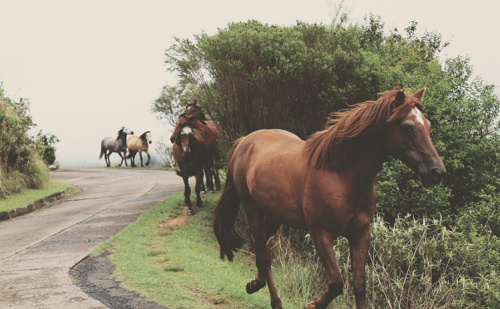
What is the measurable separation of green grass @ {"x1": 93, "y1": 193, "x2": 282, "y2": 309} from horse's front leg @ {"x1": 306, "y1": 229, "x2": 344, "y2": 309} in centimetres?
166

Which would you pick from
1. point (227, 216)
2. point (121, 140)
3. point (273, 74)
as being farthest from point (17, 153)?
point (121, 140)

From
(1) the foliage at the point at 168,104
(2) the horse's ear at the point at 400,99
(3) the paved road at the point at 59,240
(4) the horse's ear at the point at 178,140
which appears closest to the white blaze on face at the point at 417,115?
(2) the horse's ear at the point at 400,99

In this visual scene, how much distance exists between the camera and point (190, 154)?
10.7 m

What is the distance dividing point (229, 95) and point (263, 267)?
4.66 m

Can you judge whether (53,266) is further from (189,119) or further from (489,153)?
(489,153)

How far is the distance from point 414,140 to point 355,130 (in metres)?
0.48

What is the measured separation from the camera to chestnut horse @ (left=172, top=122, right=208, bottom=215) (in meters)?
10.3

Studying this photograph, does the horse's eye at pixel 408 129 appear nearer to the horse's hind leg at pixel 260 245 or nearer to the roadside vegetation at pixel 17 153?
the horse's hind leg at pixel 260 245

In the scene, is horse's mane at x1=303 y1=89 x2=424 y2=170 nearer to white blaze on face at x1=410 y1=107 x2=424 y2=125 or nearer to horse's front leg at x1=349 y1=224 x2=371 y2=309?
white blaze on face at x1=410 y1=107 x2=424 y2=125

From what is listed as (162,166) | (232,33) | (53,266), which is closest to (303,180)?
(53,266)

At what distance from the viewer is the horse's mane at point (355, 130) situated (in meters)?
3.26

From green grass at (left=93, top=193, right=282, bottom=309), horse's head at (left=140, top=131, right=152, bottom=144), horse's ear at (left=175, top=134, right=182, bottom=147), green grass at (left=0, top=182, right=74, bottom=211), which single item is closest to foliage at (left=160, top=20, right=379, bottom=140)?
horse's ear at (left=175, top=134, right=182, bottom=147)

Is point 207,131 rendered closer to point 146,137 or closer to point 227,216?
point 227,216

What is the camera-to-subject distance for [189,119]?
405 inches
